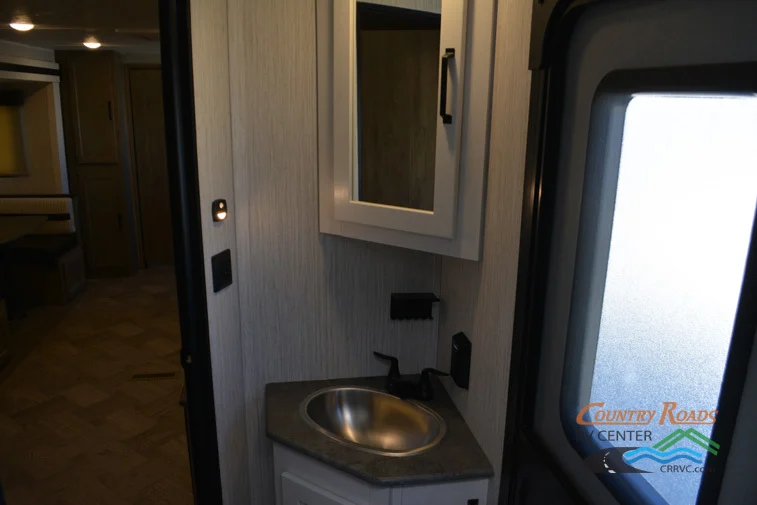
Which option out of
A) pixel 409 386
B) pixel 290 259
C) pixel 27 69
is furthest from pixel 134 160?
pixel 409 386

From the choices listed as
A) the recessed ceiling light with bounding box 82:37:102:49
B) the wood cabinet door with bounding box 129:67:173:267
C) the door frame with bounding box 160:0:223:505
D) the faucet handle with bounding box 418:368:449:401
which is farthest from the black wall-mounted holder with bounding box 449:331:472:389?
the wood cabinet door with bounding box 129:67:173:267

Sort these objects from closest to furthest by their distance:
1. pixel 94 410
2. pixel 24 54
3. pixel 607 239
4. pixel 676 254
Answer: pixel 676 254 → pixel 607 239 → pixel 94 410 → pixel 24 54

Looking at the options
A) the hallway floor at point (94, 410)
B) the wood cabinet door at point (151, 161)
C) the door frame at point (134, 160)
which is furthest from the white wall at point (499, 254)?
the door frame at point (134, 160)

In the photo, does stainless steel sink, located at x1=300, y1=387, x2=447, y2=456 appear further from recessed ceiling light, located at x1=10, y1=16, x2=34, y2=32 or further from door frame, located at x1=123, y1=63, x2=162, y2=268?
door frame, located at x1=123, y1=63, x2=162, y2=268

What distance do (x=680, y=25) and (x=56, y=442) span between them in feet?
10.5

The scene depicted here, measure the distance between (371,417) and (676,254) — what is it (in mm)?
1328

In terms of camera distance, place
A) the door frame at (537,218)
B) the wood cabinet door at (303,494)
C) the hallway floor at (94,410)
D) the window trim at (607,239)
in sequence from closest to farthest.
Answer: the window trim at (607,239) → the door frame at (537,218) → the wood cabinet door at (303,494) → the hallway floor at (94,410)

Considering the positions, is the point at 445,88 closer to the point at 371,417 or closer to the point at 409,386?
the point at 409,386

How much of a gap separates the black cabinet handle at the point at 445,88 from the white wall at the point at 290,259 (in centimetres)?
50

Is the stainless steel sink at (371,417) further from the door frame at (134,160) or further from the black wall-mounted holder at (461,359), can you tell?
the door frame at (134,160)

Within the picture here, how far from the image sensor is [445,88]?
4.67 ft

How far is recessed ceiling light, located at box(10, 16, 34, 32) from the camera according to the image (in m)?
3.35

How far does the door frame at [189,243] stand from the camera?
55.5 inches

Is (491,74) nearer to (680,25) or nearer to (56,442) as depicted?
(680,25)
